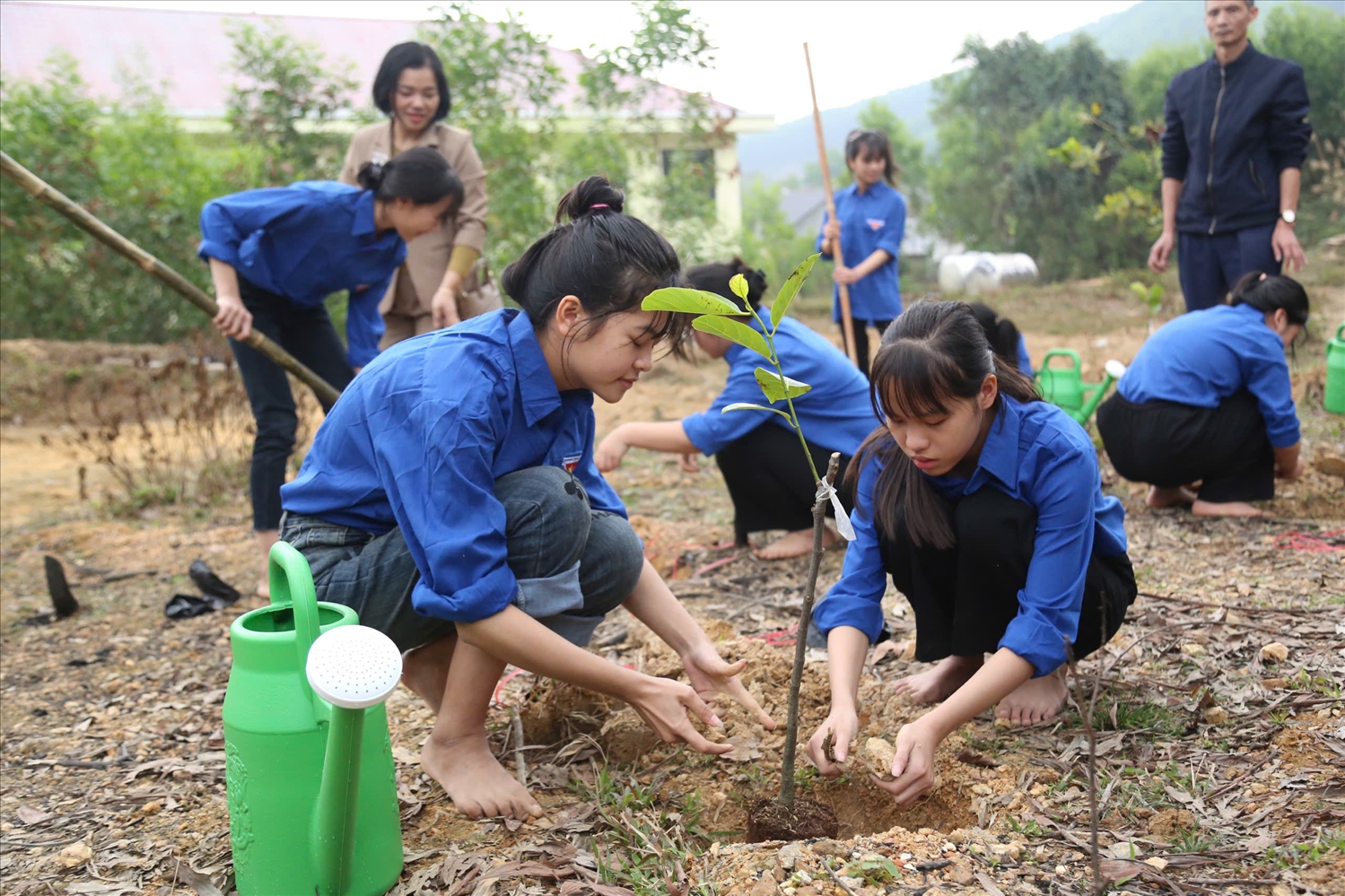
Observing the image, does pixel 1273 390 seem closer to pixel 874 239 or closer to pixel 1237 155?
pixel 1237 155

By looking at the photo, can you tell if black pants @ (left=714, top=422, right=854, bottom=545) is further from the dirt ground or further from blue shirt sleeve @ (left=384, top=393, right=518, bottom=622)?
blue shirt sleeve @ (left=384, top=393, right=518, bottom=622)

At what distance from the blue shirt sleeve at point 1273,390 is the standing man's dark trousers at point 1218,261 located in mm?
739

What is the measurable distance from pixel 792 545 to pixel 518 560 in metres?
1.93

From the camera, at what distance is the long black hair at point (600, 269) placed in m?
1.83

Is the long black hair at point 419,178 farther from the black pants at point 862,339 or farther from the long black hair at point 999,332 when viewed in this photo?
the black pants at point 862,339

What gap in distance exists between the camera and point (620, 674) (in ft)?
5.98

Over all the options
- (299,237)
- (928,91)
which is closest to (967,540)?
(299,237)

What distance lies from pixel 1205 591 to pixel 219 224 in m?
3.07

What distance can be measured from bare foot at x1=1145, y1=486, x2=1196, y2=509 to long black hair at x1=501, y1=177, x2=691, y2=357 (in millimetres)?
2694

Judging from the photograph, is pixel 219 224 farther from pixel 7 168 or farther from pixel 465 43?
pixel 465 43

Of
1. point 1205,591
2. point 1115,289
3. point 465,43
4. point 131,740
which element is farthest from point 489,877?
point 1115,289

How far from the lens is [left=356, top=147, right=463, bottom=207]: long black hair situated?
3.29 meters

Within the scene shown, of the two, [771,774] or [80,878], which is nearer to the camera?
[80,878]

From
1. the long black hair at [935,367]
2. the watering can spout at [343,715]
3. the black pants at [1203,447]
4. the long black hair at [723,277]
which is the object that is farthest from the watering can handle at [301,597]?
the black pants at [1203,447]
